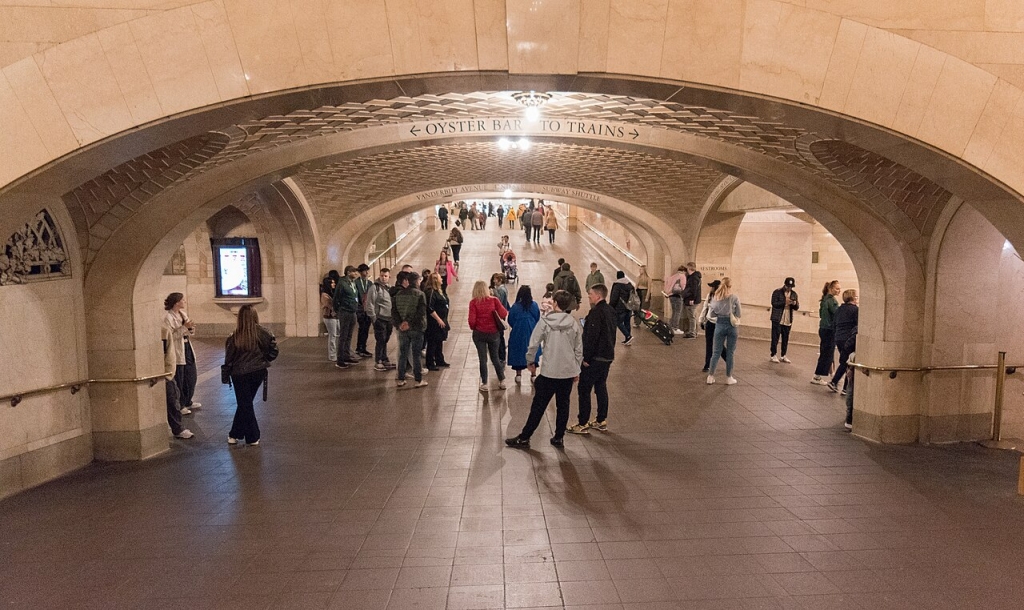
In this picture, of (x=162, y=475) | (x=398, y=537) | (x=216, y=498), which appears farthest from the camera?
(x=162, y=475)

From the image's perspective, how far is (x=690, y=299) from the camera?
540 inches

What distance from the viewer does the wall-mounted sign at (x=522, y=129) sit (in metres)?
8.71

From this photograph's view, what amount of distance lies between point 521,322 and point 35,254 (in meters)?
4.98

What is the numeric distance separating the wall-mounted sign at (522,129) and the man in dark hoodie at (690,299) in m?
5.34

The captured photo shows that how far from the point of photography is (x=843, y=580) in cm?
387

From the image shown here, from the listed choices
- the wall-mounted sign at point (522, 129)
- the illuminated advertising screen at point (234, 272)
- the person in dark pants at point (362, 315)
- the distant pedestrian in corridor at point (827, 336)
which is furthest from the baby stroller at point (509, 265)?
the distant pedestrian in corridor at point (827, 336)

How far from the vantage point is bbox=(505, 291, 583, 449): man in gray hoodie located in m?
6.16

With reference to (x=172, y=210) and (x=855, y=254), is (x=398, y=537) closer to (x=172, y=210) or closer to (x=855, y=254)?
(x=172, y=210)

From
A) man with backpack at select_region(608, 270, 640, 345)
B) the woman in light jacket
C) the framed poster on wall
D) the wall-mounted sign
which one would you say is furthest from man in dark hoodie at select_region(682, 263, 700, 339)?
the framed poster on wall

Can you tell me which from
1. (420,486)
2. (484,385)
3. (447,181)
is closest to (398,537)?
(420,486)

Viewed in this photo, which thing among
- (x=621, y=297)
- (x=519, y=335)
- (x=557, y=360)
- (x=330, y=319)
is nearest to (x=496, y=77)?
(x=557, y=360)

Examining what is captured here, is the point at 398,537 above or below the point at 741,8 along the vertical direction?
below

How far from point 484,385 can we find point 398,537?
4405mm

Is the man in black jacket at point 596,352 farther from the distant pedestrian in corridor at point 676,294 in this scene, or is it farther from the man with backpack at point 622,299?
the distant pedestrian in corridor at point 676,294
